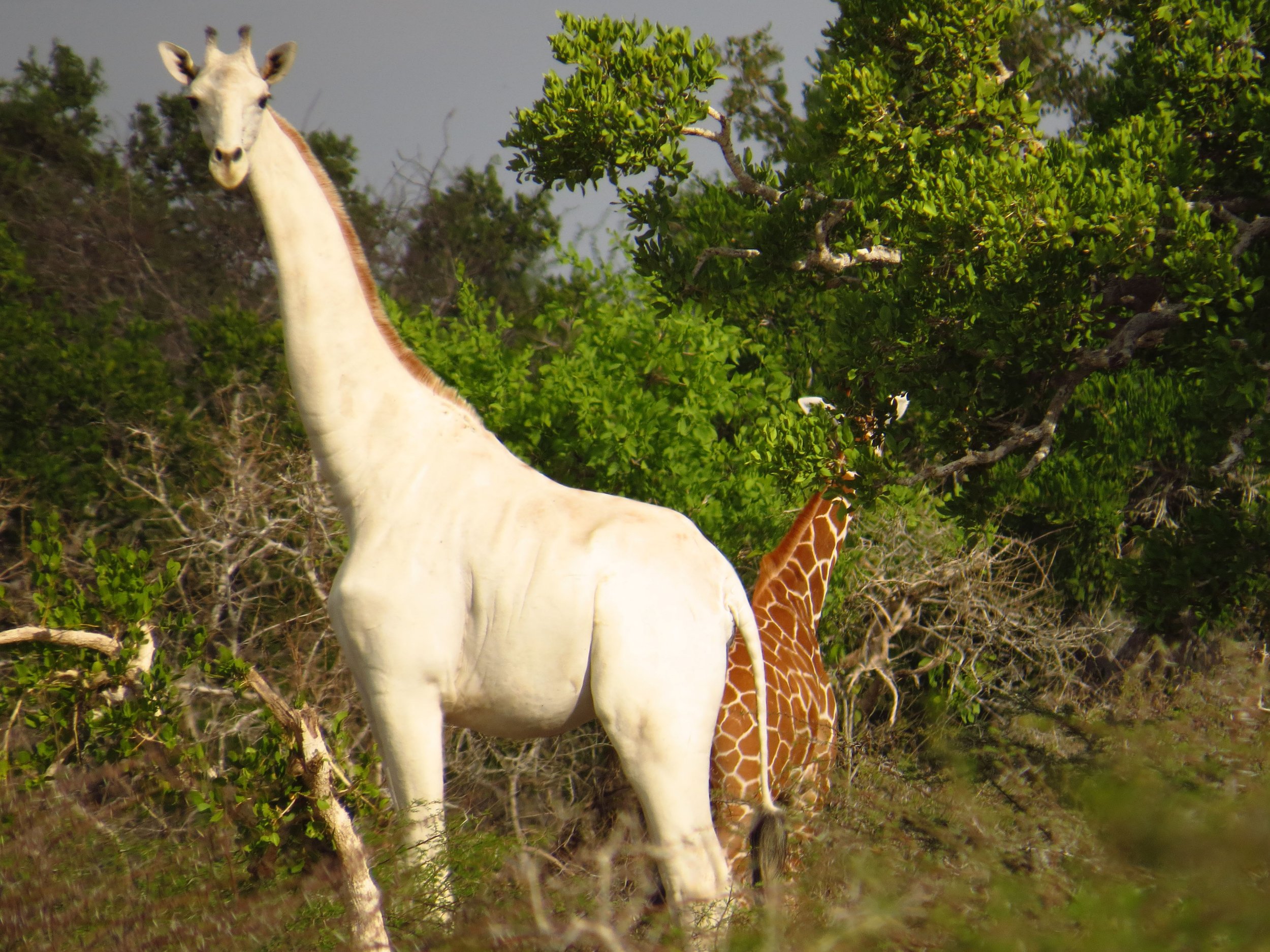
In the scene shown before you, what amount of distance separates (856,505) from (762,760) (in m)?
1.47

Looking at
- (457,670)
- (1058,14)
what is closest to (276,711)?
(457,670)

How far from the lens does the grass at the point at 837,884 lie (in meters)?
2.44

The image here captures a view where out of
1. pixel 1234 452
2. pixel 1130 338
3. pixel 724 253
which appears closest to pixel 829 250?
pixel 724 253

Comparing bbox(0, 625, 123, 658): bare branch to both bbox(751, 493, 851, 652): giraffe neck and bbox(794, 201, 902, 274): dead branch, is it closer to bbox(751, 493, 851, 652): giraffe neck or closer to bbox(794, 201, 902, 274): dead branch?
bbox(751, 493, 851, 652): giraffe neck

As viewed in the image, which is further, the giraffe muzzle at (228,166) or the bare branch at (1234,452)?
the bare branch at (1234,452)

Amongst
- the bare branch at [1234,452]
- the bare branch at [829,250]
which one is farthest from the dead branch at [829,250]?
the bare branch at [1234,452]

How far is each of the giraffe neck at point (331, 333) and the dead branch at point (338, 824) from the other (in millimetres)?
697

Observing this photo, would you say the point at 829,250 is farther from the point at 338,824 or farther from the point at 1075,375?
the point at 338,824

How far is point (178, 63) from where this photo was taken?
12.5ft

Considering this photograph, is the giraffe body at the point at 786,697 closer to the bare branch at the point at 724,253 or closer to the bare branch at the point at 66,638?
the bare branch at the point at 724,253

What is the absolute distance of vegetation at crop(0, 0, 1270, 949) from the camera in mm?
3213

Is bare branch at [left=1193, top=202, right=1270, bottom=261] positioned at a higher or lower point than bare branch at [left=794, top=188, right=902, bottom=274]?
higher

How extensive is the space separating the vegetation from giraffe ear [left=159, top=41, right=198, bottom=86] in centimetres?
156

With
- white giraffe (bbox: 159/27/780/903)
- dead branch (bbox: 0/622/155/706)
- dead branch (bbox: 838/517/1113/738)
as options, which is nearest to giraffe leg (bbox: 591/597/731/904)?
white giraffe (bbox: 159/27/780/903)
